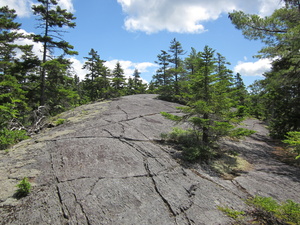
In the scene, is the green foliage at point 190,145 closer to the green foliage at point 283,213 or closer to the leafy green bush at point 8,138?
the green foliage at point 283,213

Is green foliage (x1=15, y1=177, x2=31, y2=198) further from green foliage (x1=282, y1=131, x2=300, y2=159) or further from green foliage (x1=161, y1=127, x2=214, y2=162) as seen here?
green foliage (x1=282, y1=131, x2=300, y2=159)

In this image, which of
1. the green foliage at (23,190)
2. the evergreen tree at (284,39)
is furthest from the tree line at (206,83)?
the green foliage at (23,190)

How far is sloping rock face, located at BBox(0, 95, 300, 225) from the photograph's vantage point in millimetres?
3445

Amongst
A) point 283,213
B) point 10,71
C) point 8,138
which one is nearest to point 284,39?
point 283,213

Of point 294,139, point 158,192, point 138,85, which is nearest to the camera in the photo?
point 158,192

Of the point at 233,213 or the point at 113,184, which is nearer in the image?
the point at 233,213

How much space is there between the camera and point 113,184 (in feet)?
14.1

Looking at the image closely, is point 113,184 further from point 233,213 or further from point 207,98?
point 207,98

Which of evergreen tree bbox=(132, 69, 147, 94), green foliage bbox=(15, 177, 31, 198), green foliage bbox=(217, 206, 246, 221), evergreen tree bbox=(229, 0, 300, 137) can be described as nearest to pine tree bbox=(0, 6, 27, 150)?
green foliage bbox=(15, 177, 31, 198)

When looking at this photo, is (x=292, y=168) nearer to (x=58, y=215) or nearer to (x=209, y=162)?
(x=209, y=162)

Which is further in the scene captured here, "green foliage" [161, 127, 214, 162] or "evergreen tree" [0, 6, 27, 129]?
"evergreen tree" [0, 6, 27, 129]


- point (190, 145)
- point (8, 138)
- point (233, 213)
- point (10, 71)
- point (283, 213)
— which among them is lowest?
point (233, 213)

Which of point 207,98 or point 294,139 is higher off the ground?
point 207,98

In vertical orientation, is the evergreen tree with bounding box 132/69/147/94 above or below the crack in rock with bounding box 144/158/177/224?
above
